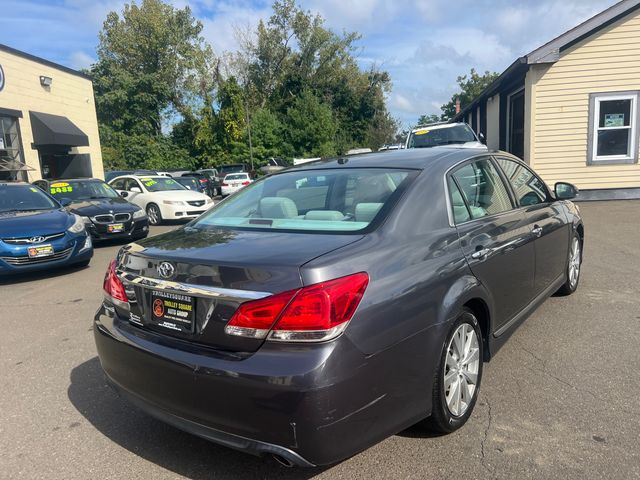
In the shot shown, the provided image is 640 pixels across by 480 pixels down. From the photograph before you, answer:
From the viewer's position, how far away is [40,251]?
23.4ft

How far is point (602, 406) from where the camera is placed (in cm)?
310

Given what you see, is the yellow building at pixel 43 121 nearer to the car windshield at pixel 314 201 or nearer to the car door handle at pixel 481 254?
the car windshield at pixel 314 201

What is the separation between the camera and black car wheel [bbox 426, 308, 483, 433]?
105 inches

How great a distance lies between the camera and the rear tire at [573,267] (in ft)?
16.6

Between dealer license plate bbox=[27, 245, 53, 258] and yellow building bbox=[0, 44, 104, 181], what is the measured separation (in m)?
12.5

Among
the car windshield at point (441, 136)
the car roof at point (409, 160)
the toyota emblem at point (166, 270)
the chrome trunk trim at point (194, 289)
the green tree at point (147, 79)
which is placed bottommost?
the chrome trunk trim at point (194, 289)

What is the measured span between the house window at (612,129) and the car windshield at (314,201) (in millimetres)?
12316

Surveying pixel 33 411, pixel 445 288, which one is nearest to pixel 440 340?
pixel 445 288

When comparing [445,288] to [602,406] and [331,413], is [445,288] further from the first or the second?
[602,406]

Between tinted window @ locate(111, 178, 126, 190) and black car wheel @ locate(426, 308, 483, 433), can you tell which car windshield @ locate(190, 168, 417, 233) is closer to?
black car wheel @ locate(426, 308, 483, 433)

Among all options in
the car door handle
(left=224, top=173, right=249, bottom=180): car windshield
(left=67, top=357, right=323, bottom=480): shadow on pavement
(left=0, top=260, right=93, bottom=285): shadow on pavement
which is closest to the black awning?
(left=224, top=173, right=249, bottom=180): car windshield

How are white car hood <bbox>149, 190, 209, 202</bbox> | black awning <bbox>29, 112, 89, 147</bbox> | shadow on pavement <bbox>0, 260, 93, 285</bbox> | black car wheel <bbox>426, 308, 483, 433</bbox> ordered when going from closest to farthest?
black car wheel <bbox>426, 308, 483, 433</bbox> → shadow on pavement <bbox>0, 260, 93, 285</bbox> → white car hood <bbox>149, 190, 209, 202</bbox> → black awning <bbox>29, 112, 89, 147</bbox>

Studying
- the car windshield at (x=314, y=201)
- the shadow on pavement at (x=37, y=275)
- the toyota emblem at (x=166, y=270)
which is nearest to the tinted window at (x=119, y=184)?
the shadow on pavement at (x=37, y=275)

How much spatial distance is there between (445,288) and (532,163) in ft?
40.6
